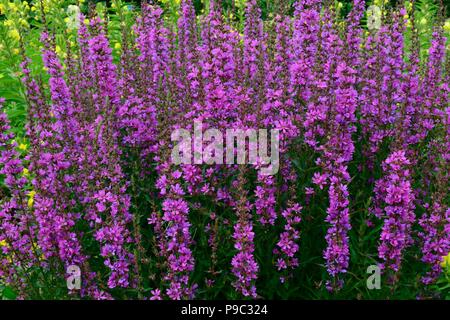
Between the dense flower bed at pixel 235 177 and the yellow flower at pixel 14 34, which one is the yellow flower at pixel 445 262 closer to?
the dense flower bed at pixel 235 177

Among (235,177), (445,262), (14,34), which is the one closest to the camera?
(445,262)

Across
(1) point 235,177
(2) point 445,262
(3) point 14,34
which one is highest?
(3) point 14,34

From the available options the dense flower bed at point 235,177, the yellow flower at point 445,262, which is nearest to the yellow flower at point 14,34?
the dense flower bed at point 235,177

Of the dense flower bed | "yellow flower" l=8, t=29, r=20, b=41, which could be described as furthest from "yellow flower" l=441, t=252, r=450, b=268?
"yellow flower" l=8, t=29, r=20, b=41

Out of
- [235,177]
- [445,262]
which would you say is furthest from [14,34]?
[445,262]

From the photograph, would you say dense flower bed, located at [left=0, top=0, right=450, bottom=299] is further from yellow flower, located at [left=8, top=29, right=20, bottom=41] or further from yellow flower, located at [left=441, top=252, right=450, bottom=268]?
yellow flower, located at [left=8, top=29, right=20, bottom=41]

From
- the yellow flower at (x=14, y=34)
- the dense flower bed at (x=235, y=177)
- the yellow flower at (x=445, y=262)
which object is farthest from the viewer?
the yellow flower at (x=14, y=34)

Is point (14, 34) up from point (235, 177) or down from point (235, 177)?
up

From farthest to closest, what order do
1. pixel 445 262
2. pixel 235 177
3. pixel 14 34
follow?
pixel 14 34, pixel 235 177, pixel 445 262

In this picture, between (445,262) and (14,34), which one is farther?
(14,34)

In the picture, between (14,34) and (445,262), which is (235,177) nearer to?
(445,262)

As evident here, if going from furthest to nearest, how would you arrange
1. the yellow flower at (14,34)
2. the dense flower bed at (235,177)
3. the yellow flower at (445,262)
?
the yellow flower at (14,34), the yellow flower at (445,262), the dense flower bed at (235,177)
